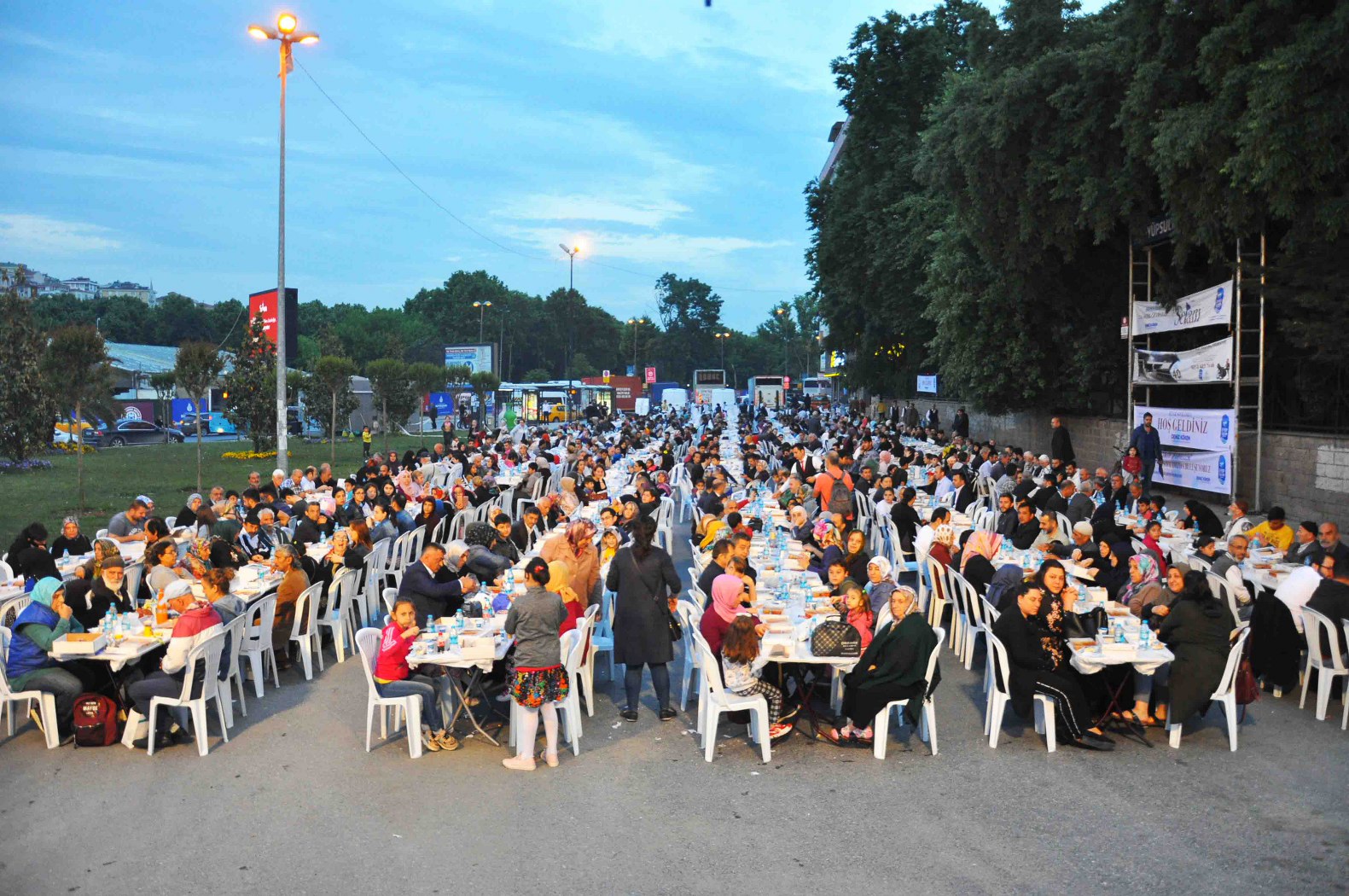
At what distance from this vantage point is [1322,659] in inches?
352

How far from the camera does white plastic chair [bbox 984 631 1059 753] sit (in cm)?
814

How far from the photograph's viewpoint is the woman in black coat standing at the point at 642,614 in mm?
8906

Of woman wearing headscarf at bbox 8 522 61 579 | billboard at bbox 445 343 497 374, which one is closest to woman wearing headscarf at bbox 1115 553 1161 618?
woman wearing headscarf at bbox 8 522 61 579

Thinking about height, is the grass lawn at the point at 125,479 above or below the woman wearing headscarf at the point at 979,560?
below

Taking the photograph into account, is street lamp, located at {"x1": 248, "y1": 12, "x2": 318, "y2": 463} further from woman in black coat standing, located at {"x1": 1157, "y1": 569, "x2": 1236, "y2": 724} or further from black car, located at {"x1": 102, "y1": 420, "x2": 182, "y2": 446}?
black car, located at {"x1": 102, "y1": 420, "x2": 182, "y2": 446}

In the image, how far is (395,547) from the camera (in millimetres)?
14031

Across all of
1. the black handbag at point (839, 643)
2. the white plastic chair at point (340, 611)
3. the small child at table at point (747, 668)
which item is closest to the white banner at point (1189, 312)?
the black handbag at point (839, 643)

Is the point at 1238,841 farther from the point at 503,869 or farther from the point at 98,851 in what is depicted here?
the point at 98,851

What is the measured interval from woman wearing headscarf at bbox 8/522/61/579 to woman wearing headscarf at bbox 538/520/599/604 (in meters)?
4.90

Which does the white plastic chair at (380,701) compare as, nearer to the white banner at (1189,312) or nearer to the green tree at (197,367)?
the white banner at (1189,312)

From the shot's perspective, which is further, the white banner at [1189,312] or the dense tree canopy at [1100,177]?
the white banner at [1189,312]

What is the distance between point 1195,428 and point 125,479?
27.8 metres

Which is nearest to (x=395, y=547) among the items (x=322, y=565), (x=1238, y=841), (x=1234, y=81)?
(x=322, y=565)

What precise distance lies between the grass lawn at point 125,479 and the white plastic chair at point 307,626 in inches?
403
